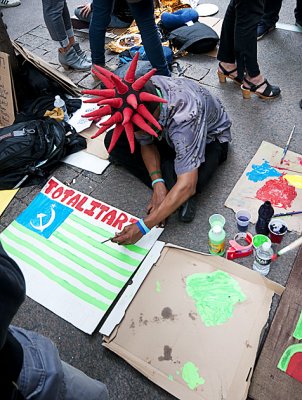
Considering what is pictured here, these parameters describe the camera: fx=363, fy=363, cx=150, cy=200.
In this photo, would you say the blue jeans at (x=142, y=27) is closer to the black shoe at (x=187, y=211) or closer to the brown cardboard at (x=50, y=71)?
the brown cardboard at (x=50, y=71)

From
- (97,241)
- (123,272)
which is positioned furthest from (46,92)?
(123,272)

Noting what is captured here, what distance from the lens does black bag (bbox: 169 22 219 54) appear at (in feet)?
8.34

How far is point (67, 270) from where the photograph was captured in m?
1.54

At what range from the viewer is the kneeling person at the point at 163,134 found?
1.35 metres

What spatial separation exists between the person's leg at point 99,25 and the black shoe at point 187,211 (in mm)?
1232

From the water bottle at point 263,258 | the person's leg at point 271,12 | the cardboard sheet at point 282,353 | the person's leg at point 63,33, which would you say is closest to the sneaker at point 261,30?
the person's leg at point 271,12

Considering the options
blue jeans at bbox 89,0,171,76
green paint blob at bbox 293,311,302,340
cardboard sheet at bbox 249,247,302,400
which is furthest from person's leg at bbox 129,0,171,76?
green paint blob at bbox 293,311,302,340

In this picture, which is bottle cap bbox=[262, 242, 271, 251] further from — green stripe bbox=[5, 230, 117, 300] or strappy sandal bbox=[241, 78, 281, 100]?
strappy sandal bbox=[241, 78, 281, 100]

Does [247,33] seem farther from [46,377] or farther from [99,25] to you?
[46,377]

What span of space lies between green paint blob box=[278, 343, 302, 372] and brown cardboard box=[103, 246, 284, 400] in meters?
0.16

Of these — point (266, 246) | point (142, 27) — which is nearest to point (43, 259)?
point (266, 246)

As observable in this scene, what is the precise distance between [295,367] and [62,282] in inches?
36.5

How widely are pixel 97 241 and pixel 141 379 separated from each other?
61 centimetres

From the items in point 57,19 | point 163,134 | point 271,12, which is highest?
point 57,19
